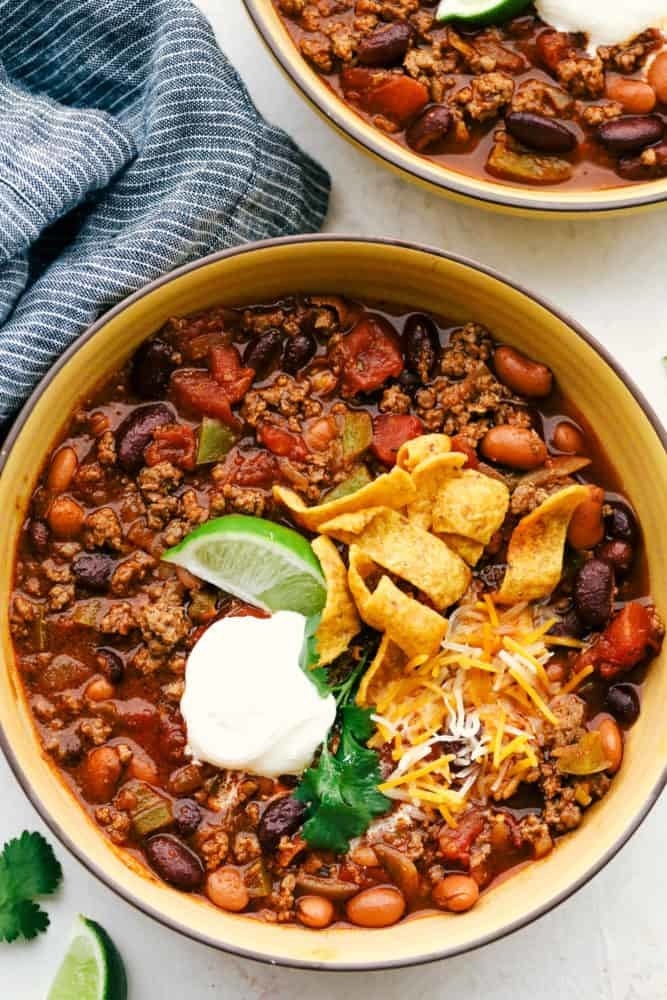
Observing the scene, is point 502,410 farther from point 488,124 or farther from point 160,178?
point 160,178

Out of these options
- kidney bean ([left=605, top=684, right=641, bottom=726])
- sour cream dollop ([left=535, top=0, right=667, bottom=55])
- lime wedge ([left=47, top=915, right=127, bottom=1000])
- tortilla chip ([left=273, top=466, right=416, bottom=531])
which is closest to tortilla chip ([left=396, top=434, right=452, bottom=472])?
tortilla chip ([left=273, top=466, right=416, bottom=531])

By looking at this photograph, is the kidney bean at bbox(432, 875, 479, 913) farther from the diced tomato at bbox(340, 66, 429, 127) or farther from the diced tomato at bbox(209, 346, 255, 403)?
the diced tomato at bbox(340, 66, 429, 127)

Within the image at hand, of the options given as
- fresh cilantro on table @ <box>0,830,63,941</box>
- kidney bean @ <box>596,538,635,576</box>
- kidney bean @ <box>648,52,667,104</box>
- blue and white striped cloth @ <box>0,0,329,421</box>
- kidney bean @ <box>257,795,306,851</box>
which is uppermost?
kidney bean @ <box>648,52,667,104</box>

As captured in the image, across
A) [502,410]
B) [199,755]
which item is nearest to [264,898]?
[199,755]

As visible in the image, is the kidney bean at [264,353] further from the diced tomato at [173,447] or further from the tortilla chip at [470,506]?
the tortilla chip at [470,506]

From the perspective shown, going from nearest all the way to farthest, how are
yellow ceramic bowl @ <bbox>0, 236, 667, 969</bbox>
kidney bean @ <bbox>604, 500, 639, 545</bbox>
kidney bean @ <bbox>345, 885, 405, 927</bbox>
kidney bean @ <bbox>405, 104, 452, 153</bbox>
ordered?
yellow ceramic bowl @ <bbox>0, 236, 667, 969</bbox> < kidney bean @ <bbox>345, 885, 405, 927</bbox> < kidney bean @ <bbox>604, 500, 639, 545</bbox> < kidney bean @ <bbox>405, 104, 452, 153</bbox>

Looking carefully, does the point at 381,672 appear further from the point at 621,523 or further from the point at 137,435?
the point at 137,435
